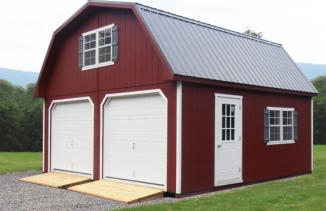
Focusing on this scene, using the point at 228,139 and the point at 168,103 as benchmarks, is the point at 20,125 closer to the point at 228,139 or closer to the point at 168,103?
the point at 228,139

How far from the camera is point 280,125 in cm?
1274

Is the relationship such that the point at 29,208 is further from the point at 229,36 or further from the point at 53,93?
the point at 229,36

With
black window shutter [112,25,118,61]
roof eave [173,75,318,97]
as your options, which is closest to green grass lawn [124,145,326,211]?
roof eave [173,75,318,97]

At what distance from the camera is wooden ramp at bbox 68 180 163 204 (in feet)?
30.7

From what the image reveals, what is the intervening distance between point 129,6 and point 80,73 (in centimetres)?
322

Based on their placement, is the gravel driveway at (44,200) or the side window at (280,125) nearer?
the gravel driveway at (44,200)

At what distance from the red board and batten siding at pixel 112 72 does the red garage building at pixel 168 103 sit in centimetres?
3

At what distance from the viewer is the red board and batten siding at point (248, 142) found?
386 inches

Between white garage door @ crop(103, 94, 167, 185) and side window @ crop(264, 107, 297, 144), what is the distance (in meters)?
3.48

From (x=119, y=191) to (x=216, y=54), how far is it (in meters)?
4.22

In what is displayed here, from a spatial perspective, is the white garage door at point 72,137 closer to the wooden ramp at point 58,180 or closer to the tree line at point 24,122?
the wooden ramp at point 58,180

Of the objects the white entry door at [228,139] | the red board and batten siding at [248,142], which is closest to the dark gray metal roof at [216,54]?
the red board and batten siding at [248,142]

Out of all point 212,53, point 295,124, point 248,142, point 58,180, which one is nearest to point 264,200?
point 248,142

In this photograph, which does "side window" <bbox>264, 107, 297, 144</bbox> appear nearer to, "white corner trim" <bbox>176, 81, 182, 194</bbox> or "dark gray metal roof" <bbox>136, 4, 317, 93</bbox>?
"dark gray metal roof" <bbox>136, 4, 317, 93</bbox>
